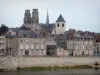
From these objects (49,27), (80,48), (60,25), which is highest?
(60,25)

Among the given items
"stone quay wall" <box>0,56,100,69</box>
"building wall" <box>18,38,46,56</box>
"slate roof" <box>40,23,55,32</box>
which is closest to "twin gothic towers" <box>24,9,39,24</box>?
"slate roof" <box>40,23,55,32</box>

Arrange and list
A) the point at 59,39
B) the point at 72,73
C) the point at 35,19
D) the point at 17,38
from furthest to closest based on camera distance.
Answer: the point at 35,19
the point at 59,39
the point at 17,38
the point at 72,73

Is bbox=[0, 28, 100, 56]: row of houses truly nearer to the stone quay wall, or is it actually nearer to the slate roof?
the stone quay wall

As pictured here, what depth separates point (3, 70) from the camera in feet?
158

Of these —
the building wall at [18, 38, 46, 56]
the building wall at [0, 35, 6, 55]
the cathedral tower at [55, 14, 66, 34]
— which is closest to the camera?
the building wall at [18, 38, 46, 56]

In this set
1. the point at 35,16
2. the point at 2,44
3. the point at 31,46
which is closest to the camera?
the point at 31,46

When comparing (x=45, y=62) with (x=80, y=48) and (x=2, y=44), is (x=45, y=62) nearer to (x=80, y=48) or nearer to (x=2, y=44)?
(x=2, y=44)

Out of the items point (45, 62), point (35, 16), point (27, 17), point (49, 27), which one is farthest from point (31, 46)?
point (35, 16)

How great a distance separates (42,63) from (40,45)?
6111mm

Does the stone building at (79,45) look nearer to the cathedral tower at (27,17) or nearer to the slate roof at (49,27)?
the slate roof at (49,27)

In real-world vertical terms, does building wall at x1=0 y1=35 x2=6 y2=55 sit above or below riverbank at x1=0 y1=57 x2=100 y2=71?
above

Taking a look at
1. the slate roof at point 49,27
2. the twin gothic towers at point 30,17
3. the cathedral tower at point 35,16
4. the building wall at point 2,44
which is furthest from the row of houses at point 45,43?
the twin gothic towers at point 30,17

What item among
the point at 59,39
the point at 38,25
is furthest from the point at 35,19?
the point at 59,39

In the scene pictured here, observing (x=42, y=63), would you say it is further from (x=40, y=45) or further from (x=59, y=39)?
(x=59, y=39)
